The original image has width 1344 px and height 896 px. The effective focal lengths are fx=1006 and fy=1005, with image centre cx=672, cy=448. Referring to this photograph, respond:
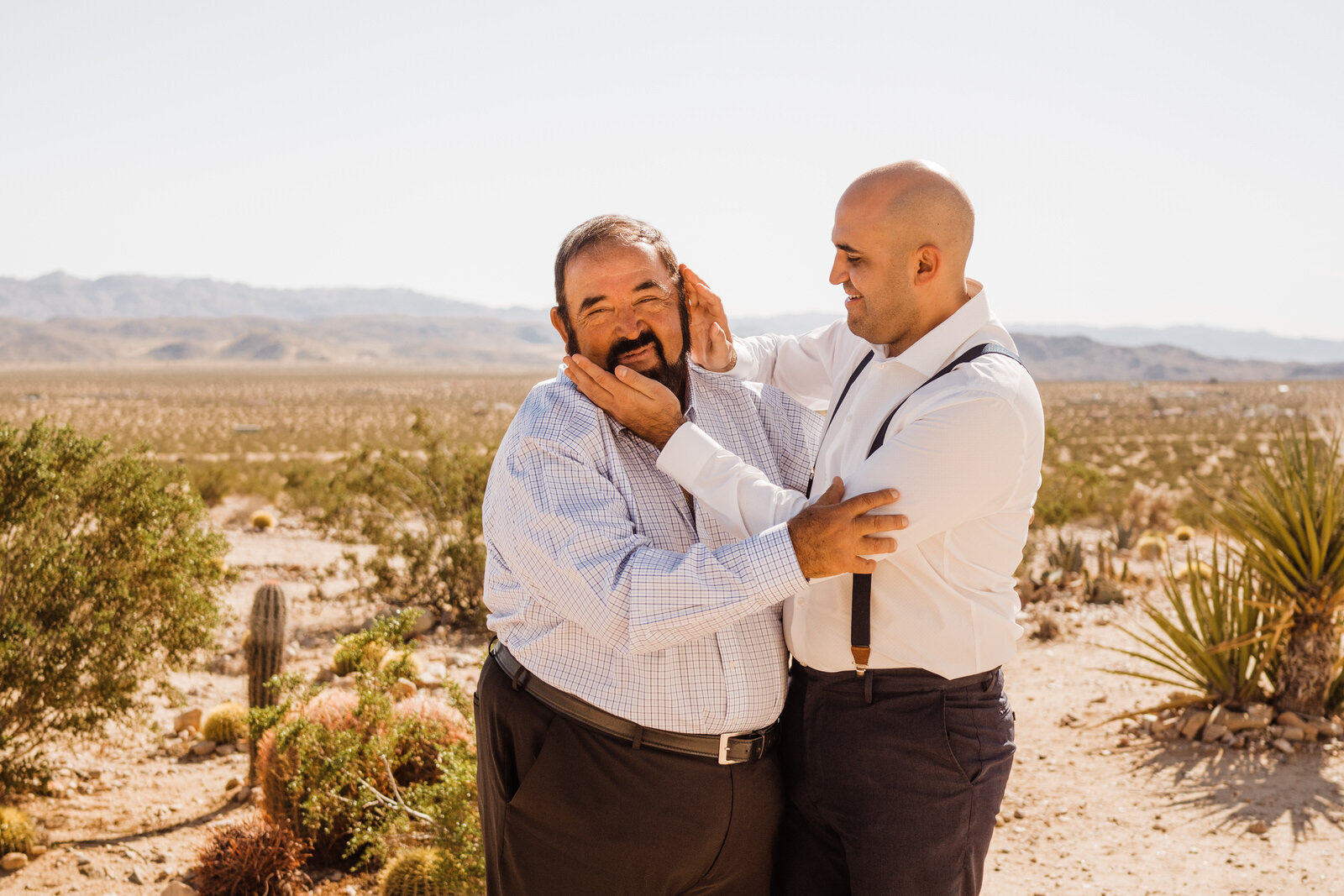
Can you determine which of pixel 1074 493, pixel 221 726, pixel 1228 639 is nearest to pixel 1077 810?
pixel 1228 639

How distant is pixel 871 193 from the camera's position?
2.33 meters

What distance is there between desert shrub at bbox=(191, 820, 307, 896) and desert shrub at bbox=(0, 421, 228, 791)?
4.30 ft

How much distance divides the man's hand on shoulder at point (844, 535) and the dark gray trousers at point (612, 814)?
643mm

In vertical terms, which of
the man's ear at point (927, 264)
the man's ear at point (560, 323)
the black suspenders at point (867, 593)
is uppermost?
the man's ear at point (927, 264)

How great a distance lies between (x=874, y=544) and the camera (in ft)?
6.90

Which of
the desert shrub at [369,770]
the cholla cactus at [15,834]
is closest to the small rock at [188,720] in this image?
the cholla cactus at [15,834]

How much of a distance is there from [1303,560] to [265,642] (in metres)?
6.30

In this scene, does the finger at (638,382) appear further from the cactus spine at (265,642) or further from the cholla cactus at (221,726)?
the cholla cactus at (221,726)

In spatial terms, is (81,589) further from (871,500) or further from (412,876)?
(871,500)

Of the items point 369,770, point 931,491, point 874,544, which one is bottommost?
point 369,770

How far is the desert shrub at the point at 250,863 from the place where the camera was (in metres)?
4.71

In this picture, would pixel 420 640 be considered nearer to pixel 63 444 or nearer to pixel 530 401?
pixel 63 444

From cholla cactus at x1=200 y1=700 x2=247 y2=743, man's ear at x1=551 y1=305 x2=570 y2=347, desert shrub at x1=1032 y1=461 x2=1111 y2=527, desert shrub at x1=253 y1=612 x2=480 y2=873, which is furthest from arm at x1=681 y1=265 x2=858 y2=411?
desert shrub at x1=1032 y1=461 x2=1111 y2=527

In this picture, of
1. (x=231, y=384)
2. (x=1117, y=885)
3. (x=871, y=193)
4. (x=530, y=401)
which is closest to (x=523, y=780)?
(x=530, y=401)
